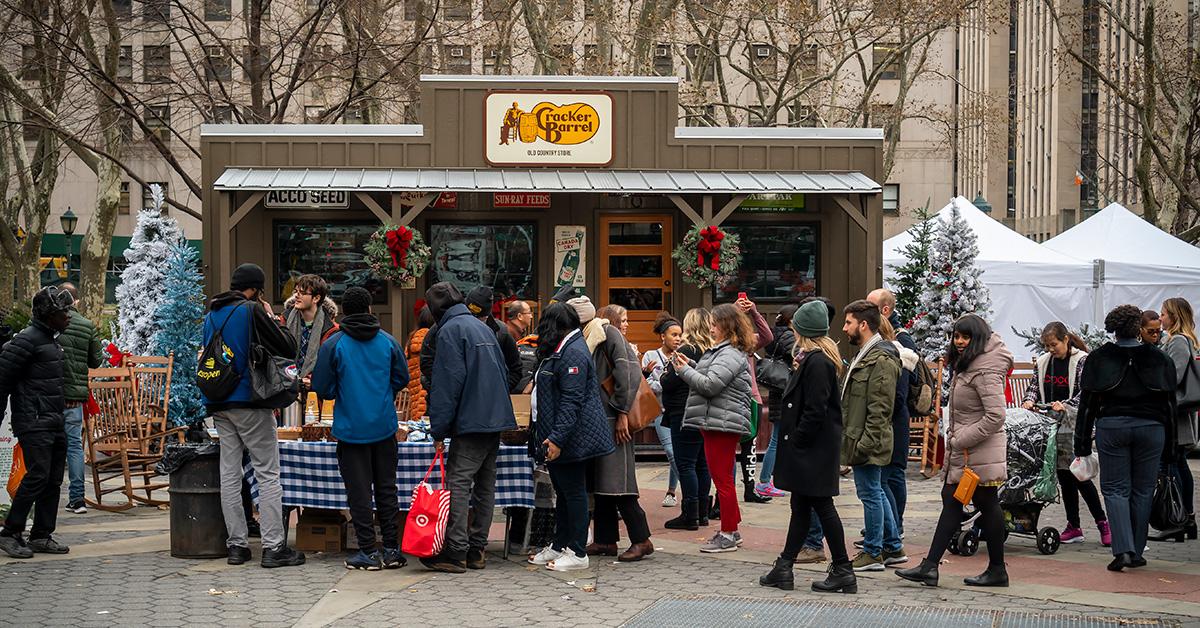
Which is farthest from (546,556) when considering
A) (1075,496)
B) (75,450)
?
(75,450)

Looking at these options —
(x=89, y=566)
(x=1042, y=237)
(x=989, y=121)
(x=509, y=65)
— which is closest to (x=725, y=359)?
(x=89, y=566)

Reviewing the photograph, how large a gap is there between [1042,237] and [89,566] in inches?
2857

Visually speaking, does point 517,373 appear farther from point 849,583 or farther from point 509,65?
point 509,65

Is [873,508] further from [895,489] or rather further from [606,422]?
[606,422]

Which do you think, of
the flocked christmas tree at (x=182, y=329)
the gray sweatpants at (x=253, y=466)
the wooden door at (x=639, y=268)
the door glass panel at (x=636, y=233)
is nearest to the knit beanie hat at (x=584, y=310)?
the gray sweatpants at (x=253, y=466)

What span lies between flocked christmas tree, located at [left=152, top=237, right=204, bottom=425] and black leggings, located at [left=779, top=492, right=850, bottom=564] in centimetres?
748

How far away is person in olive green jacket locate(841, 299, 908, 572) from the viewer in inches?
342

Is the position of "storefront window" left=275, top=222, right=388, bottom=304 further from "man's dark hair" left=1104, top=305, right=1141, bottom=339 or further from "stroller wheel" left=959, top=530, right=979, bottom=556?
"man's dark hair" left=1104, top=305, right=1141, bottom=339

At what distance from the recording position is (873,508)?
8914mm

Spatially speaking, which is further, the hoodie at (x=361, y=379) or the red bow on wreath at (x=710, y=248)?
the red bow on wreath at (x=710, y=248)

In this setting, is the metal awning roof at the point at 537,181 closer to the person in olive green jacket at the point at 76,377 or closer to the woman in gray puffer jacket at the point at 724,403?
the person in olive green jacket at the point at 76,377

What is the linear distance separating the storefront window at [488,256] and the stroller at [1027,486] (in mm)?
9621

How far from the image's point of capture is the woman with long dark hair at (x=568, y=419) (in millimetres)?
8711

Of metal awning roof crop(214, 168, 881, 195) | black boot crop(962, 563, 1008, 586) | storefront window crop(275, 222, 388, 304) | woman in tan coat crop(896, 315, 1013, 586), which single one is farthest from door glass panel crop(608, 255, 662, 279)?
black boot crop(962, 563, 1008, 586)
